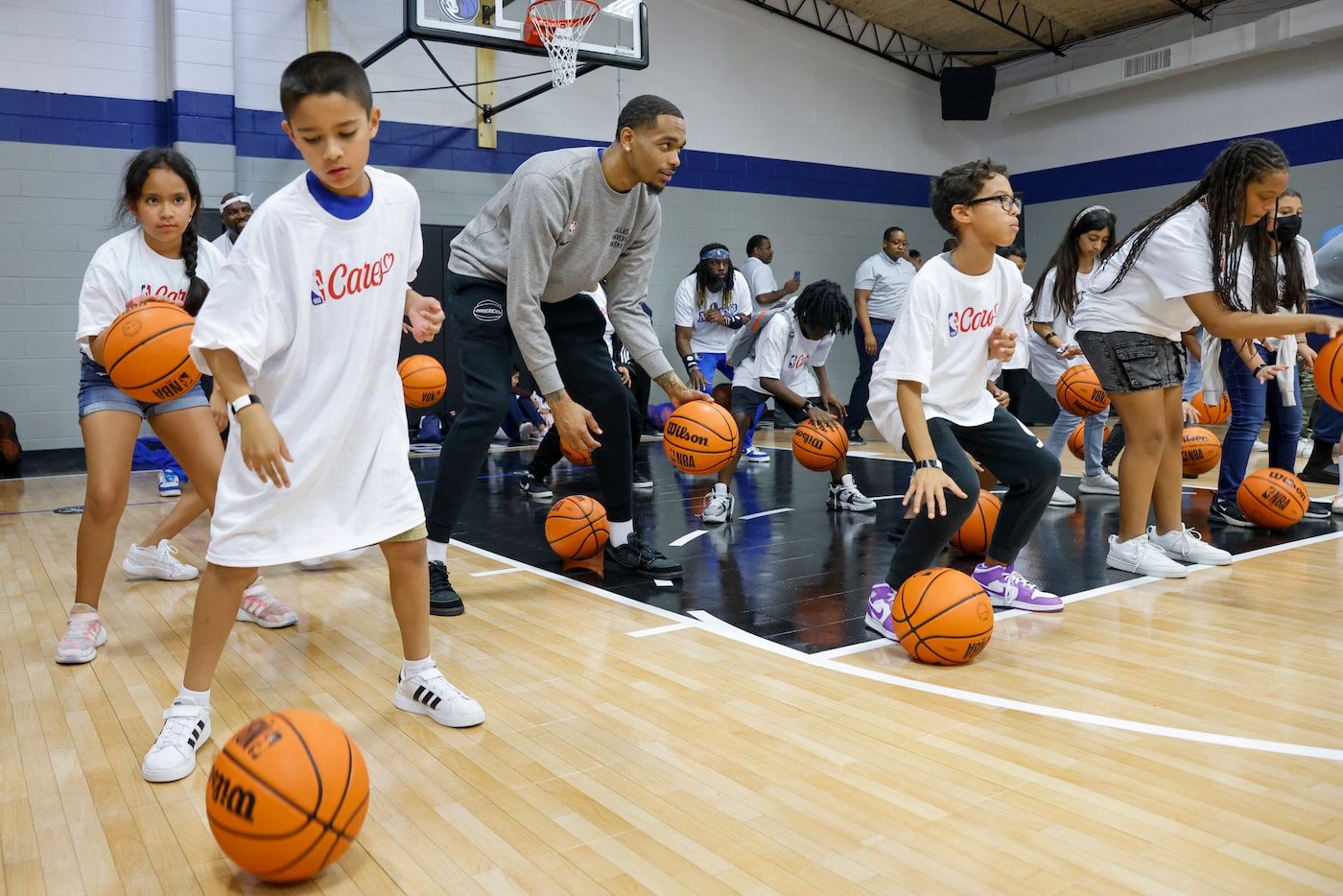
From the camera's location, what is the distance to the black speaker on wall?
13750mm

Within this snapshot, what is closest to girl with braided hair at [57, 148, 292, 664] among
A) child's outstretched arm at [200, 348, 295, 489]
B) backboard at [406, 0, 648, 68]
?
child's outstretched arm at [200, 348, 295, 489]

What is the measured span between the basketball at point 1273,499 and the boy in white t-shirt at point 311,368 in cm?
431

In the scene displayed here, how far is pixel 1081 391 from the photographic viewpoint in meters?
5.99

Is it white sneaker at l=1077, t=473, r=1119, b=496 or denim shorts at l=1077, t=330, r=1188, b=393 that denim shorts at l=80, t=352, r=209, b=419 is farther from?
white sneaker at l=1077, t=473, r=1119, b=496

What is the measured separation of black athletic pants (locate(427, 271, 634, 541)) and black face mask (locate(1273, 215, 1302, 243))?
301 cm

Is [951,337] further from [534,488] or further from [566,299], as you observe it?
[534,488]

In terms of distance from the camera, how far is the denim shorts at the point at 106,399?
10.9ft

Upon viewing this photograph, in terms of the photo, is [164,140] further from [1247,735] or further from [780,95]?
A: [1247,735]

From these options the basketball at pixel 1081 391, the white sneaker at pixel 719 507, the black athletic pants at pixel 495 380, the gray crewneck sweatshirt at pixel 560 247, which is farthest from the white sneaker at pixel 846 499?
the gray crewneck sweatshirt at pixel 560 247

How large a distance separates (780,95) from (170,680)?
11732 mm

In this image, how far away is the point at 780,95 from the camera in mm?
13234

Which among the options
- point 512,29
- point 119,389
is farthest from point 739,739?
point 512,29

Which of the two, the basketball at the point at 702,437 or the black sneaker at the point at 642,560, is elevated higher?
the basketball at the point at 702,437

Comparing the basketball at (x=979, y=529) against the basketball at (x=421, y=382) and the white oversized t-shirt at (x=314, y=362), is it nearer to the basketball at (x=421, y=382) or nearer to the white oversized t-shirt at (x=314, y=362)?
the white oversized t-shirt at (x=314, y=362)
